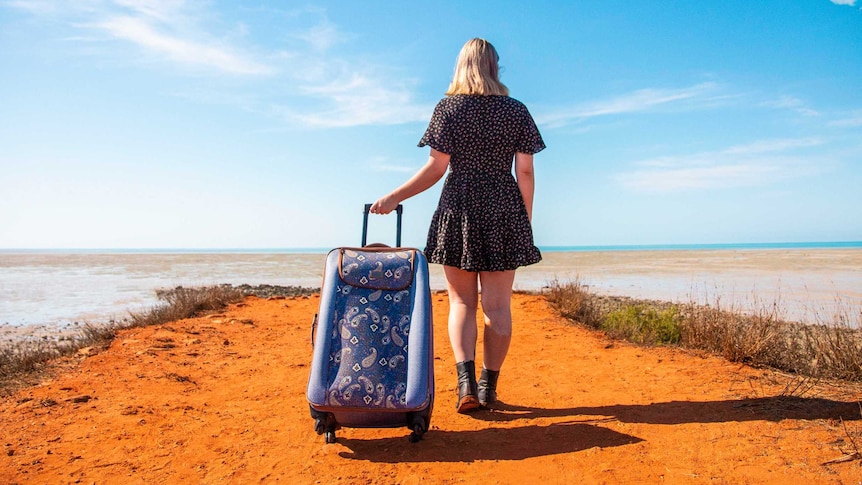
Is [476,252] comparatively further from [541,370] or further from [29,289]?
[29,289]

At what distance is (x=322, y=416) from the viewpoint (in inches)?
118

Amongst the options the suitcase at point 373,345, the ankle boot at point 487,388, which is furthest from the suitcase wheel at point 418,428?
the ankle boot at point 487,388

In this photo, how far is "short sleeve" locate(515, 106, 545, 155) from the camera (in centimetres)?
359

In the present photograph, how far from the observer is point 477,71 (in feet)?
11.7

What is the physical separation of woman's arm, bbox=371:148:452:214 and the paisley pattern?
1.36 ft

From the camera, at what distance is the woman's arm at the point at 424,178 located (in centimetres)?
351

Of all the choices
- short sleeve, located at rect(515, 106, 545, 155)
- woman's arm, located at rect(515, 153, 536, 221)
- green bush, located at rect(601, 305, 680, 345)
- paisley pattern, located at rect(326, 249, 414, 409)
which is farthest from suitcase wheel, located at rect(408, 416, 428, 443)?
green bush, located at rect(601, 305, 680, 345)

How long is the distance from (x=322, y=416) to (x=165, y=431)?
4.00 ft

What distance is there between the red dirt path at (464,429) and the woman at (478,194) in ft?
2.08

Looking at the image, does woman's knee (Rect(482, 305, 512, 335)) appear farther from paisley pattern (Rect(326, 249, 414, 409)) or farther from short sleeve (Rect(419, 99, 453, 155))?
short sleeve (Rect(419, 99, 453, 155))

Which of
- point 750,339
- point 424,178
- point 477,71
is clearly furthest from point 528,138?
point 750,339

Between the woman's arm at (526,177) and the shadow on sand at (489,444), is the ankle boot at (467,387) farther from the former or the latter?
the woman's arm at (526,177)

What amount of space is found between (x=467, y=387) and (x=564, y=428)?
64 cm

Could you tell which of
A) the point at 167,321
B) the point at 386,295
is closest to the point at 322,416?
the point at 386,295
